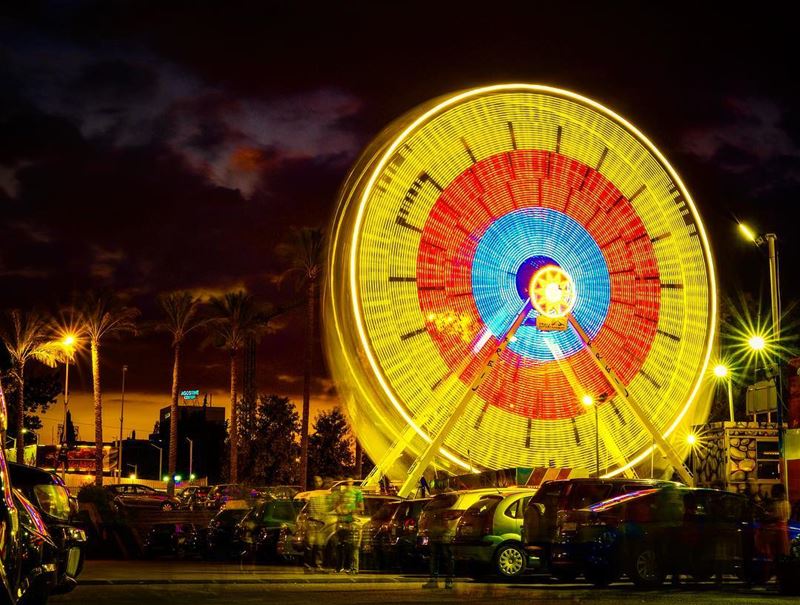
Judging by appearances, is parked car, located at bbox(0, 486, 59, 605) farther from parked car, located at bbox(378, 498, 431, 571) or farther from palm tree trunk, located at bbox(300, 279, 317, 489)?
palm tree trunk, located at bbox(300, 279, 317, 489)

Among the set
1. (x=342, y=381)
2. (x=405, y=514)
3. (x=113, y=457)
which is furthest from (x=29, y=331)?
(x=113, y=457)

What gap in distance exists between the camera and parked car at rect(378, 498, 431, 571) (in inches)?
790

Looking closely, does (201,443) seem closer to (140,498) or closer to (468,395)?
(140,498)

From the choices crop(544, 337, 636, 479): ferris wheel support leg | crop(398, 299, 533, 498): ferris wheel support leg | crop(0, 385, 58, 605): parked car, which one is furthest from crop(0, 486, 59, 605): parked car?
crop(544, 337, 636, 479): ferris wheel support leg

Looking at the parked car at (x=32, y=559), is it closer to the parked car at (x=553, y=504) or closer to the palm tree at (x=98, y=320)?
the parked car at (x=553, y=504)

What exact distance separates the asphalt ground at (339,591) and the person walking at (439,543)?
11.8 inches

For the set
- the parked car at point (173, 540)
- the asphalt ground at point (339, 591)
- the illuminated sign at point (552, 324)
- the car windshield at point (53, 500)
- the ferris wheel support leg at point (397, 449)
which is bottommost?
the asphalt ground at point (339, 591)

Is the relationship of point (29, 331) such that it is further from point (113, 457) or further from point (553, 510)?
point (113, 457)

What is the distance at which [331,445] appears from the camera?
81375 mm

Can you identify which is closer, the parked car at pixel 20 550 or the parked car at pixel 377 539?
the parked car at pixel 20 550

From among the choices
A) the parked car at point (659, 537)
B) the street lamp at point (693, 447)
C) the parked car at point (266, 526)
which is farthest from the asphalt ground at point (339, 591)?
the street lamp at point (693, 447)

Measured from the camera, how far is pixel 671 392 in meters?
28.4

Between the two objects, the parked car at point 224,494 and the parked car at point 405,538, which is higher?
the parked car at point 224,494

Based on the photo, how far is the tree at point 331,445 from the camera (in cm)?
Result: 8106
